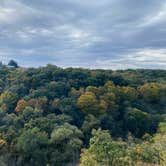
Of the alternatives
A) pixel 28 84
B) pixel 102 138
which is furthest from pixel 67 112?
pixel 102 138

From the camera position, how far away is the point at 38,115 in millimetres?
27188

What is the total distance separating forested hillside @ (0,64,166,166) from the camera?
22812mm

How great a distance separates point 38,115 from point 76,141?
225 inches

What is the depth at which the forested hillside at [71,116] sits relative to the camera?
22812 mm

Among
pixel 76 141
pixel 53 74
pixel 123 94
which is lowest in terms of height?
pixel 76 141

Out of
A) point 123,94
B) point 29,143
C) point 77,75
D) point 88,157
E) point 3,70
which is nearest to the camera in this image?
point 88,157

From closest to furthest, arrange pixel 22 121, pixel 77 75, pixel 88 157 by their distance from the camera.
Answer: pixel 88 157 → pixel 22 121 → pixel 77 75

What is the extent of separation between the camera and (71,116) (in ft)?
94.2

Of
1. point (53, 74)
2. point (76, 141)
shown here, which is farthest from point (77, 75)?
point (76, 141)

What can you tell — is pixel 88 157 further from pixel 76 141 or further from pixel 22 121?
pixel 22 121

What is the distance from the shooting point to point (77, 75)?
37062mm

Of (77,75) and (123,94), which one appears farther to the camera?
(77,75)

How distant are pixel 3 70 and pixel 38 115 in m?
17.9

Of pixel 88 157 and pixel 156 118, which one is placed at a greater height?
pixel 88 157
